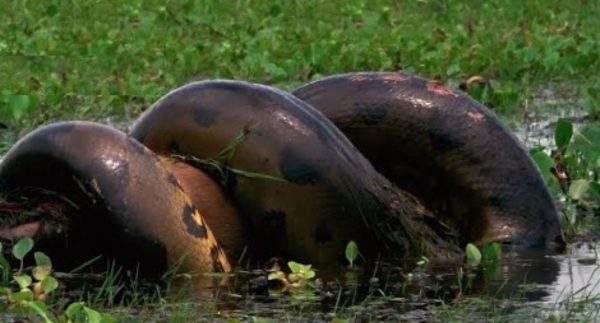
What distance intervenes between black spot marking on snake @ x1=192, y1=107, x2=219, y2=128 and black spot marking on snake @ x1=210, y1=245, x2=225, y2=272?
408mm

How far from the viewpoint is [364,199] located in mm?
5855

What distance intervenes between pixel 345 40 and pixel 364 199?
7177mm

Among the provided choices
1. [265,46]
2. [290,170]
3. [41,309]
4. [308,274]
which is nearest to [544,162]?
[290,170]

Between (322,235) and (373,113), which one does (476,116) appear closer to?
(373,113)

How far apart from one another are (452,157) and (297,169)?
745 millimetres

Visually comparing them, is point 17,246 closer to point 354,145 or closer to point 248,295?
point 248,295

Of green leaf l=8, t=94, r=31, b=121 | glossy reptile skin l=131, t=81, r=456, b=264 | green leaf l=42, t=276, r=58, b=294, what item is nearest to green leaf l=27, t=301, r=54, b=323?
green leaf l=42, t=276, r=58, b=294

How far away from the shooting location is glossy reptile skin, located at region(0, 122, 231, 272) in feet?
18.4

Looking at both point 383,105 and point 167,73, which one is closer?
point 383,105

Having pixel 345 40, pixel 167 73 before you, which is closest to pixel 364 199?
pixel 167 73

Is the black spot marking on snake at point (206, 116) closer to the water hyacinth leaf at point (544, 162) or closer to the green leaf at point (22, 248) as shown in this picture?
the green leaf at point (22, 248)

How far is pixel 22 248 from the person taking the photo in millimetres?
5562

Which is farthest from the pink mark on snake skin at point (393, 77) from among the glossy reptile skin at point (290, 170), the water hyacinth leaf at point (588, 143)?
the water hyacinth leaf at point (588, 143)

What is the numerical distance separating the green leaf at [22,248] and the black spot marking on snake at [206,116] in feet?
2.37
